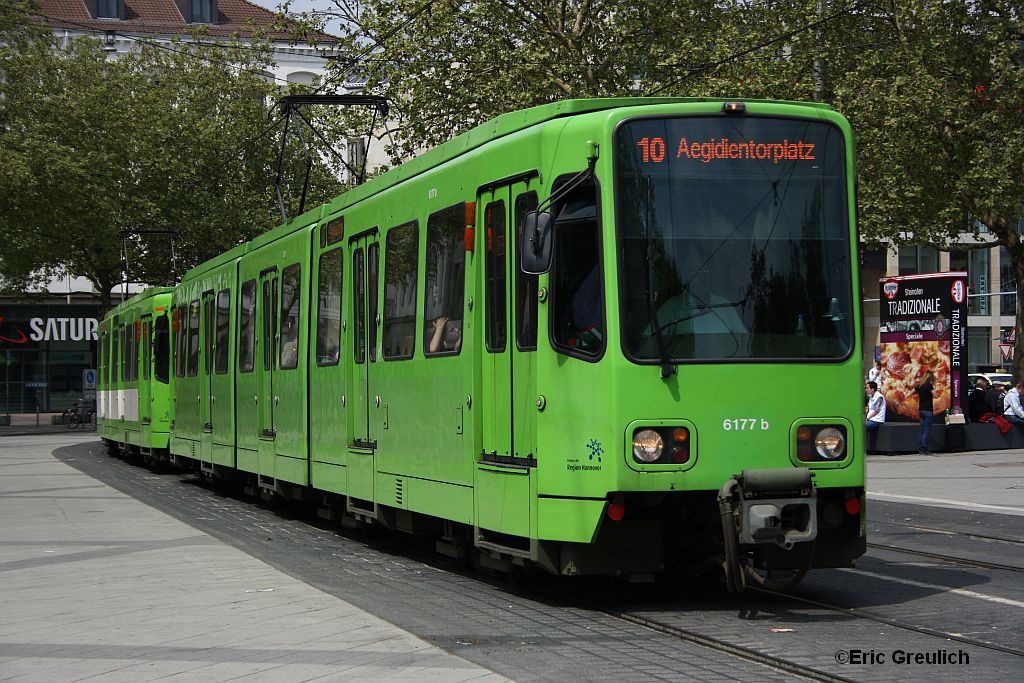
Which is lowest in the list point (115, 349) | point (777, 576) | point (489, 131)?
point (777, 576)

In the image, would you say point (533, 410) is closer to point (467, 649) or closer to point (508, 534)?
point (508, 534)

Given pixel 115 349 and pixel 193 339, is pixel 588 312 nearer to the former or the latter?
pixel 193 339

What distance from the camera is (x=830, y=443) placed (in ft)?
29.6

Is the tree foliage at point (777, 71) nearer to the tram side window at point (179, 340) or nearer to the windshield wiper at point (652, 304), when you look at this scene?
the tram side window at point (179, 340)

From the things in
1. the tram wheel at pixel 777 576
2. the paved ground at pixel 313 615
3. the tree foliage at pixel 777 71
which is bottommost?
the paved ground at pixel 313 615

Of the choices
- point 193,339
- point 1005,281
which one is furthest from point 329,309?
point 1005,281

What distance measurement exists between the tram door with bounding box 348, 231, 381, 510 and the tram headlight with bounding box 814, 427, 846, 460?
4.75 metres

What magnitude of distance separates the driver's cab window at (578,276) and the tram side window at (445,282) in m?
1.51

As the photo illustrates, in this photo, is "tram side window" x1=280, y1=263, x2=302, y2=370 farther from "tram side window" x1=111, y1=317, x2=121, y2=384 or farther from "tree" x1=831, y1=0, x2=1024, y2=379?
"tree" x1=831, y1=0, x2=1024, y2=379

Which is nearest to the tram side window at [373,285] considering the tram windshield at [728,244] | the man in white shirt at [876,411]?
the tram windshield at [728,244]

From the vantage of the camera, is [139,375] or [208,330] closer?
[208,330]

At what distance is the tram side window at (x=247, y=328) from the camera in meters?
18.2

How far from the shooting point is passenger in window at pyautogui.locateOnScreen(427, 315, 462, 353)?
35.0ft

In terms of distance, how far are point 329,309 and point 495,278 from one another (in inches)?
183
